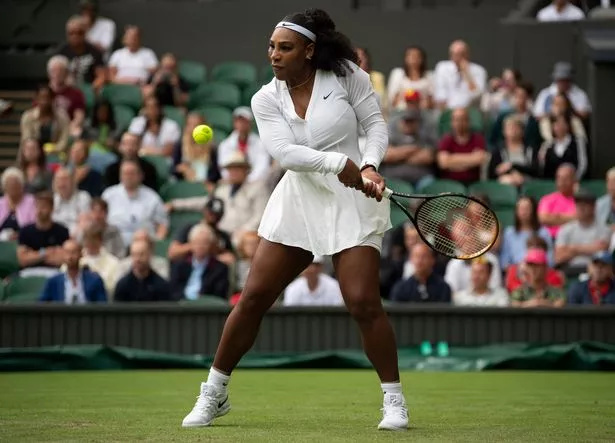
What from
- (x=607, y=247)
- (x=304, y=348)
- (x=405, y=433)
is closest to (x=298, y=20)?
(x=405, y=433)

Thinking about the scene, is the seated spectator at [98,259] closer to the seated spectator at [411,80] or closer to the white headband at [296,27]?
the seated spectator at [411,80]

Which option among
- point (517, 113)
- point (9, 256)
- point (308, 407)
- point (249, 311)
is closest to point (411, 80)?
point (517, 113)

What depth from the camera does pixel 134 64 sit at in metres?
17.6

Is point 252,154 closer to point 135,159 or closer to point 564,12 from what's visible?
point 135,159

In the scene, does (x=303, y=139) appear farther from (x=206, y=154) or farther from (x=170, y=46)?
(x=170, y=46)

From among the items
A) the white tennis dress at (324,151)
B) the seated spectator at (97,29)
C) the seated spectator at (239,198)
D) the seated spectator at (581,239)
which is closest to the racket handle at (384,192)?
the white tennis dress at (324,151)

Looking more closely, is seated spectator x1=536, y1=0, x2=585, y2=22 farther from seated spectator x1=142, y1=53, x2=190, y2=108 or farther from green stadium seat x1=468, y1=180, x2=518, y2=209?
seated spectator x1=142, y1=53, x2=190, y2=108

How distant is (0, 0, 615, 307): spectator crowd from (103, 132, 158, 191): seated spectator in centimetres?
2

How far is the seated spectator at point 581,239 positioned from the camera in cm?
1323

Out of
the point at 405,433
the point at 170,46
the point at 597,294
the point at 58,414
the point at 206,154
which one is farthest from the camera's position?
the point at 170,46

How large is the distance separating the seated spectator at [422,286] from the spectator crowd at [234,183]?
0.01m

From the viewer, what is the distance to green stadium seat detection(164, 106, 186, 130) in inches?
653

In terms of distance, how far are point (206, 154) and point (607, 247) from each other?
461cm

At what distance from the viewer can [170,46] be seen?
19281mm
